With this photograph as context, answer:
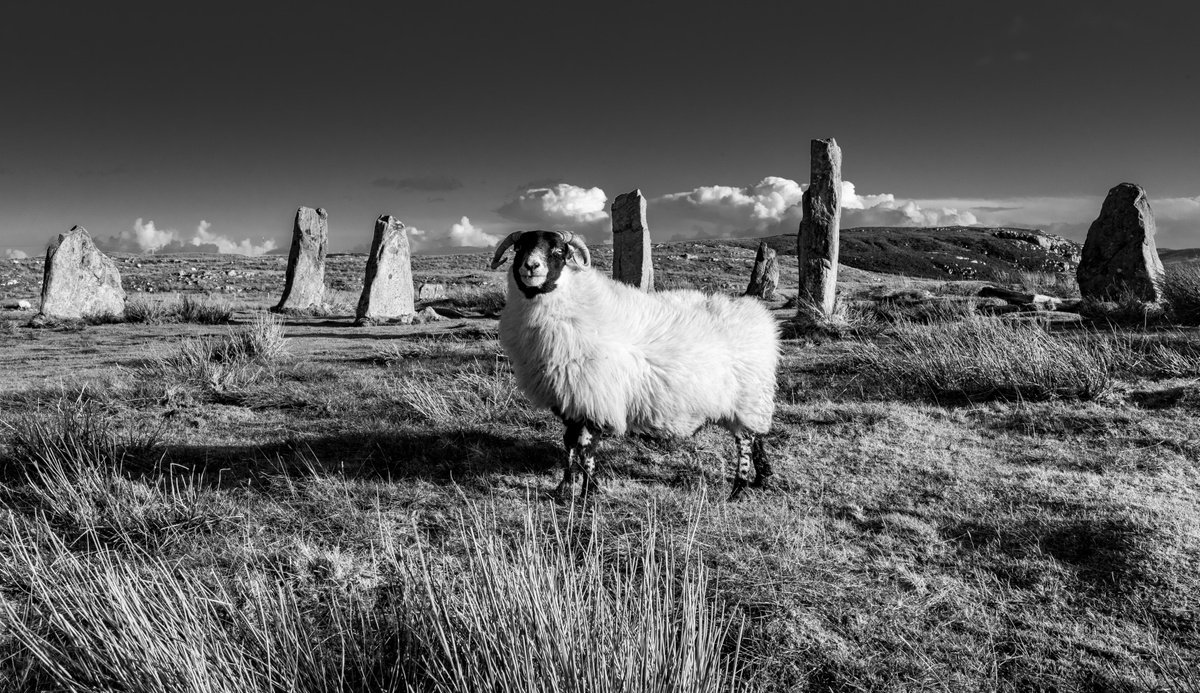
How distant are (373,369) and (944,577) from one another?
7.07 m

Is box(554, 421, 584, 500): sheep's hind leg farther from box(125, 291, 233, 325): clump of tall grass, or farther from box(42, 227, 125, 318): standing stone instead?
box(42, 227, 125, 318): standing stone

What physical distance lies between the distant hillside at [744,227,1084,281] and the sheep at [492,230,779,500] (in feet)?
176

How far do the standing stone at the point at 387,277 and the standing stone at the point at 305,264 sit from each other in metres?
2.65

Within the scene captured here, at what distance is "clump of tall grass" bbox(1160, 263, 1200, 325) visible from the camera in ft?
32.0

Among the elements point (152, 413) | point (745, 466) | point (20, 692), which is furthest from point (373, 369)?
point (20, 692)

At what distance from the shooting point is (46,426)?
4.92 meters

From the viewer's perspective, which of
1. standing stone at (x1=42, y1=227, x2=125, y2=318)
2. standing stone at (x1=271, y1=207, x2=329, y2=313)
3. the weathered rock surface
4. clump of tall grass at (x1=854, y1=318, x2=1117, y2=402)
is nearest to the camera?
clump of tall grass at (x1=854, y1=318, x2=1117, y2=402)

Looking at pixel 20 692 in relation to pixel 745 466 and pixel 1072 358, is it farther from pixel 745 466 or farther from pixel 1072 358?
pixel 1072 358

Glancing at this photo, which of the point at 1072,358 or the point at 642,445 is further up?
the point at 1072,358

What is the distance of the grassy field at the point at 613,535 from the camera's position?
2.14 meters

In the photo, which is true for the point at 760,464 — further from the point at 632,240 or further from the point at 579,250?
the point at 632,240

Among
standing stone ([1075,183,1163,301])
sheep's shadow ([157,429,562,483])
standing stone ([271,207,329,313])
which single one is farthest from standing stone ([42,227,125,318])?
standing stone ([1075,183,1163,301])

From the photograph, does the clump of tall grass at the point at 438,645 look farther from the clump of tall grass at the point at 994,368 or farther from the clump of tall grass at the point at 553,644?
the clump of tall grass at the point at 994,368

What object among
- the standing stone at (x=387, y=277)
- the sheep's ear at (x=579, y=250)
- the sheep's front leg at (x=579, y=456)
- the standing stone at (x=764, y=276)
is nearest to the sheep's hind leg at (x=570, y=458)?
the sheep's front leg at (x=579, y=456)
